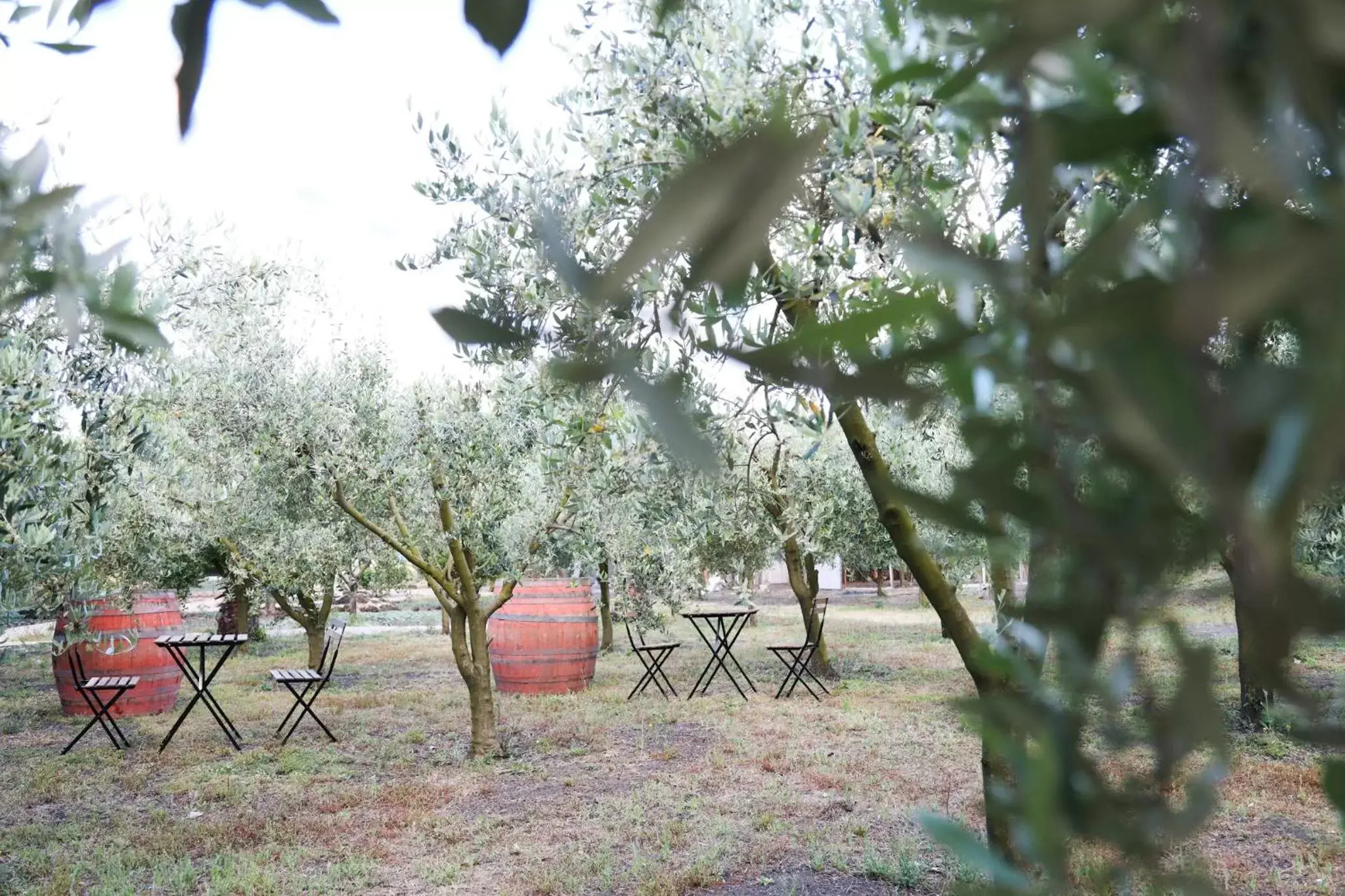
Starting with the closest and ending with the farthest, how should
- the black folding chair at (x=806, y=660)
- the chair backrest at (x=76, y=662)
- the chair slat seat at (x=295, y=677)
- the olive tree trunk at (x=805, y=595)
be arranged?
1. the chair slat seat at (x=295, y=677)
2. the chair backrest at (x=76, y=662)
3. the black folding chair at (x=806, y=660)
4. the olive tree trunk at (x=805, y=595)

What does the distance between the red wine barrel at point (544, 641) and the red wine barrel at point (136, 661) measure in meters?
3.52

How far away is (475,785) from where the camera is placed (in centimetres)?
743

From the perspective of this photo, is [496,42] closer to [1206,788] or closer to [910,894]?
[1206,788]

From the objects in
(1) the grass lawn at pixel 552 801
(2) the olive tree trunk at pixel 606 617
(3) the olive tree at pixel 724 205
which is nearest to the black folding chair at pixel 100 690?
(1) the grass lawn at pixel 552 801

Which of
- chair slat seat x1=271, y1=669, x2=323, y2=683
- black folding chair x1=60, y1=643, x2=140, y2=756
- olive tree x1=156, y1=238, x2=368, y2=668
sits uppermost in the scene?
olive tree x1=156, y1=238, x2=368, y2=668

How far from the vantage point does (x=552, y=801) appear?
695 cm

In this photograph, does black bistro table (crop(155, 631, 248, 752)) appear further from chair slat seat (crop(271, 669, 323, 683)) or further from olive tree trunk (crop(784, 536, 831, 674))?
olive tree trunk (crop(784, 536, 831, 674))

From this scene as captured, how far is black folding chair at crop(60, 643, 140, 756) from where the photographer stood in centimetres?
857

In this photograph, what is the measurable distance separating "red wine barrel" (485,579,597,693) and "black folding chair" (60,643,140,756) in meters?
4.01

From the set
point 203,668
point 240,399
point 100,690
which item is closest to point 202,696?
point 203,668

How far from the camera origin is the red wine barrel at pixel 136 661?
396 inches

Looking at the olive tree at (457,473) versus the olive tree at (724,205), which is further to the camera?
the olive tree at (457,473)

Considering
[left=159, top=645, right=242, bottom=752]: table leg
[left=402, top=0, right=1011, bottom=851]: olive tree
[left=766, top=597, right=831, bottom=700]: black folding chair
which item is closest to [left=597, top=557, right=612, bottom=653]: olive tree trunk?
Answer: [left=766, top=597, right=831, bottom=700]: black folding chair

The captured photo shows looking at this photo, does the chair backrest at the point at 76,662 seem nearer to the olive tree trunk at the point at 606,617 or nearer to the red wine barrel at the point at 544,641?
the red wine barrel at the point at 544,641
